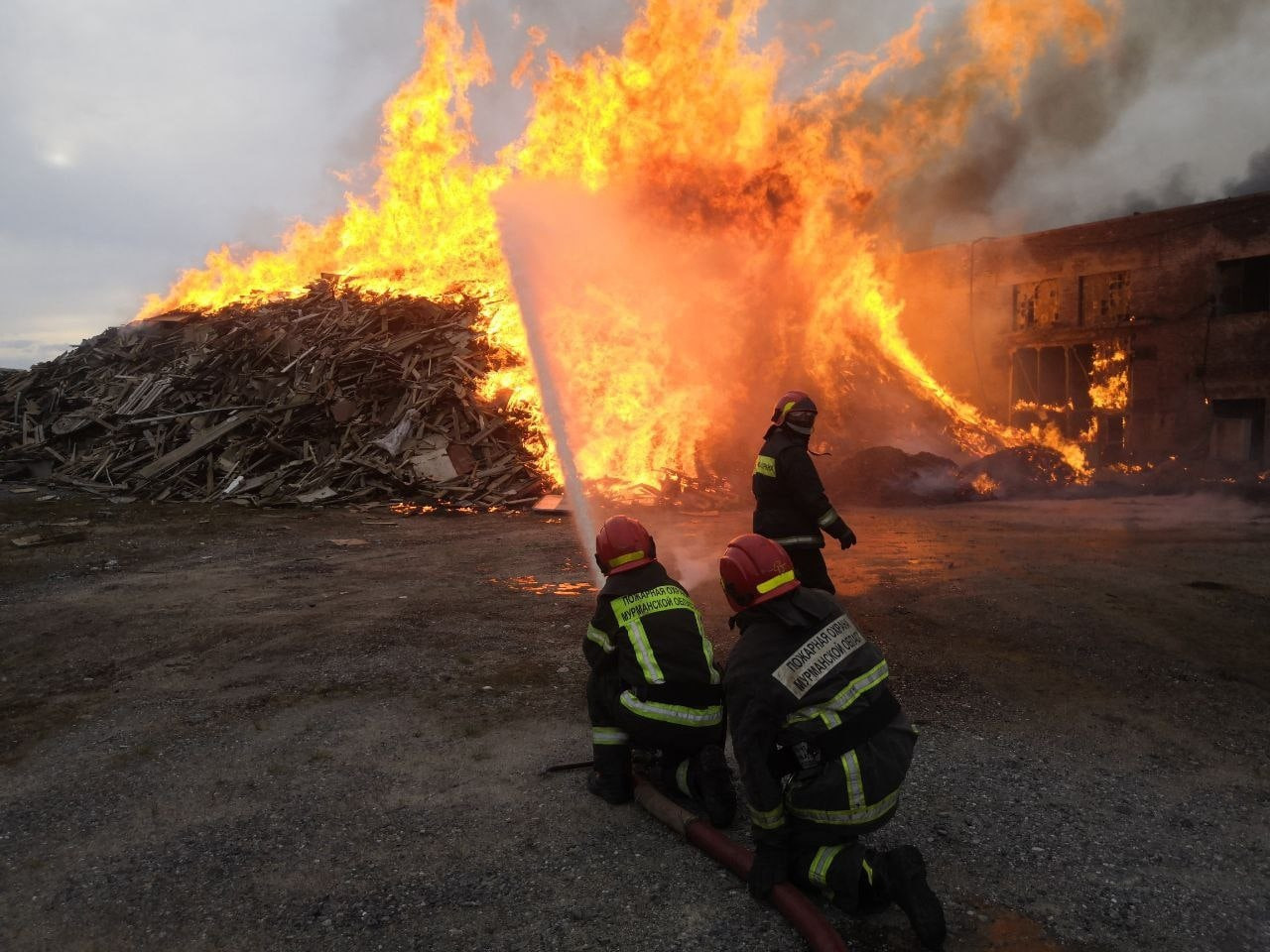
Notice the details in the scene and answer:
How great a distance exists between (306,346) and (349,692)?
14363 mm

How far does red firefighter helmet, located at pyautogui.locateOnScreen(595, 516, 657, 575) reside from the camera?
3857 mm

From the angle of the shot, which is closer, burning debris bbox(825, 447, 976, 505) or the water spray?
the water spray

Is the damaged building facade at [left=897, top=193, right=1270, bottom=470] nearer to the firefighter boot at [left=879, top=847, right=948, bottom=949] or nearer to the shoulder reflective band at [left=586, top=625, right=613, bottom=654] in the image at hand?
the shoulder reflective band at [left=586, top=625, right=613, bottom=654]

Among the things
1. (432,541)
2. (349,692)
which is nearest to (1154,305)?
(432,541)

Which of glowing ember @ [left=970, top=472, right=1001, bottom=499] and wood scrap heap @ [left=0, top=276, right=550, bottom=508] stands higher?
wood scrap heap @ [left=0, top=276, right=550, bottom=508]

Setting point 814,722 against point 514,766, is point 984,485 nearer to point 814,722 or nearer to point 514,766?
point 514,766

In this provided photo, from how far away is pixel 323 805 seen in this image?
3.83 m

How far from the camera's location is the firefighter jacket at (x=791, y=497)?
5.36 meters

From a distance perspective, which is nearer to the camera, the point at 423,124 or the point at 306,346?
the point at 306,346

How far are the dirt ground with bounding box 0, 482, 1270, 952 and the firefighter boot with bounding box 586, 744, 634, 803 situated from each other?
13 centimetres

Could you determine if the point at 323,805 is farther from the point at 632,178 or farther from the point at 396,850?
the point at 632,178

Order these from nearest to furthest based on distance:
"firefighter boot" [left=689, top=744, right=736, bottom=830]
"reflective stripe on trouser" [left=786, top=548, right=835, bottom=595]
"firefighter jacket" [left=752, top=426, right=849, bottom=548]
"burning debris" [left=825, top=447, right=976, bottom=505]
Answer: "firefighter boot" [left=689, top=744, right=736, bottom=830], "firefighter jacket" [left=752, top=426, right=849, bottom=548], "reflective stripe on trouser" [left=786, top=548, right=835, bottom=595], "burning debris" [left=825, top=447, right=976, bottom=505]

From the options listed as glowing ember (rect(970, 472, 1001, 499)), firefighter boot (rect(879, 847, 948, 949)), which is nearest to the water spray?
glowing ember (rect(970, 472, 1001, 499))

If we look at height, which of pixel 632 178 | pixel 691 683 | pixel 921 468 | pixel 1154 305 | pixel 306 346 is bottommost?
pixel 921 468
